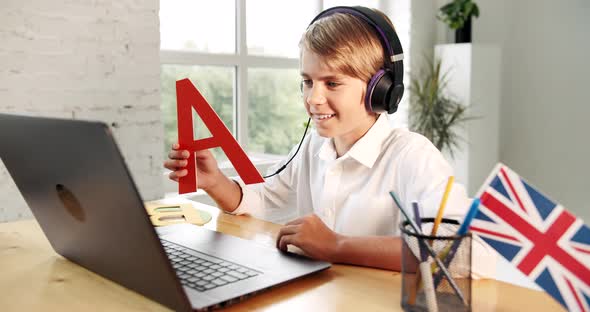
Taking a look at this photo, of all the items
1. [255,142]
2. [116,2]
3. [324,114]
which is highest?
[116,2]

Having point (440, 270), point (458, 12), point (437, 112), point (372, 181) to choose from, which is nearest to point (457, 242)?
point (440, 270)

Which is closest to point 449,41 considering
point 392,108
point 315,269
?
point 392,108

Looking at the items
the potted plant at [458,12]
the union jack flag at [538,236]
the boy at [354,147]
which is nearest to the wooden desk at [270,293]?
the union jack flag at [538,236]

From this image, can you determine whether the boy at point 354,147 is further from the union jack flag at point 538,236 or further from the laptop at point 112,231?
the union jack flag at point 538,236

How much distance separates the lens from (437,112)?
11.4 ft

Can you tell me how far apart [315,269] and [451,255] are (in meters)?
0.24

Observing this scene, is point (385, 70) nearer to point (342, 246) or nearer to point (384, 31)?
point (384, 31)

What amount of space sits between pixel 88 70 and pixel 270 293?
1653 mm

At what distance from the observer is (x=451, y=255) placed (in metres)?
0.69

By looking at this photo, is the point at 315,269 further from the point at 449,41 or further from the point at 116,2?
the point at 449,41

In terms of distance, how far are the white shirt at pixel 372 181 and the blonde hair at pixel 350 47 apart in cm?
16

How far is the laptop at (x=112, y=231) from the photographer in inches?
24.3

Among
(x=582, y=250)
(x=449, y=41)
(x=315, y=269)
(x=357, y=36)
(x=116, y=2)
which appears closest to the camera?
(x=582, y=250)

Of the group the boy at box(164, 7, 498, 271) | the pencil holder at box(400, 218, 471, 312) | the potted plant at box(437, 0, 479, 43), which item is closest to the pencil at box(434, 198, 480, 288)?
the pencil holder at box(400, 218, 471, 312)
